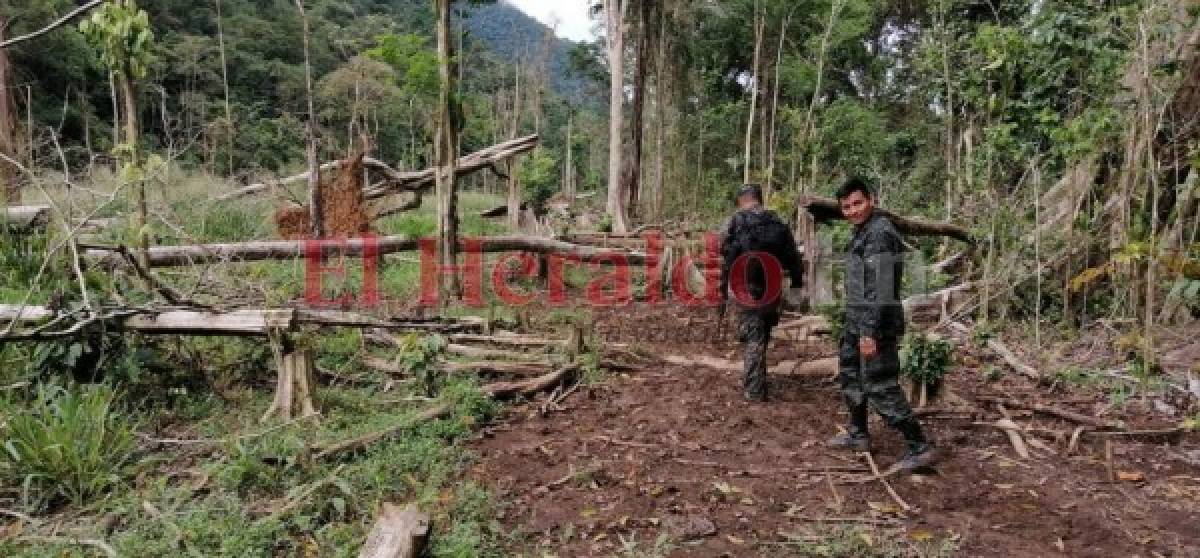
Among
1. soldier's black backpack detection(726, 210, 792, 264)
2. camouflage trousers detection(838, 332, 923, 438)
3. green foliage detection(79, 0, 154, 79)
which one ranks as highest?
green foliage detection(79, 0, 154, 79)

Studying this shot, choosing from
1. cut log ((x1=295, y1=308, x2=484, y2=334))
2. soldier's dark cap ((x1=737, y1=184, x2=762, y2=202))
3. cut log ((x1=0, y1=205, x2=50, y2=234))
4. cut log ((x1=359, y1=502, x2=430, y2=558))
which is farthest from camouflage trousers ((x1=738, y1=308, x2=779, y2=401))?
cut log ((x1=0, y1=205, x2=50, y2=234))

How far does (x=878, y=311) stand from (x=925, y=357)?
1236mm

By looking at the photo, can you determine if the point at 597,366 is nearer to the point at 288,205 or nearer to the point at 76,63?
the point at 288,205

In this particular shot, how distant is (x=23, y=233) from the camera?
6.01 meters

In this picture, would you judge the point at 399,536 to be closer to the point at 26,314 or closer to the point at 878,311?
the point at 878,311

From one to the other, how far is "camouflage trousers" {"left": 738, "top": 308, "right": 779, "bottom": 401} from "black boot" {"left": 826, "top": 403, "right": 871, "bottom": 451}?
89 centimetres

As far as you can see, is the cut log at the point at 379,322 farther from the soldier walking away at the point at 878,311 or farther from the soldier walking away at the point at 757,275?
the soldier walking away at the point at 878,311

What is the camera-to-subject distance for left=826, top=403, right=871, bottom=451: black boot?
4.34 meters

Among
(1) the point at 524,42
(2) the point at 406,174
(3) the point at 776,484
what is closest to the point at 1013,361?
(3) the point at 776,484

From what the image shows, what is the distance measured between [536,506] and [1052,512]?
260 cm

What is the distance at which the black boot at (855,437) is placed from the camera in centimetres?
434

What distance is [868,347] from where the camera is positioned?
3926mm

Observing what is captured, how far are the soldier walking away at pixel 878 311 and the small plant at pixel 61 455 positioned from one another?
420 cm

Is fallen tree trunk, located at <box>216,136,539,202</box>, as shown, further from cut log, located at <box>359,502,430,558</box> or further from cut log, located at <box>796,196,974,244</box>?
cut log, located at <box>359,502,430,558</box>
